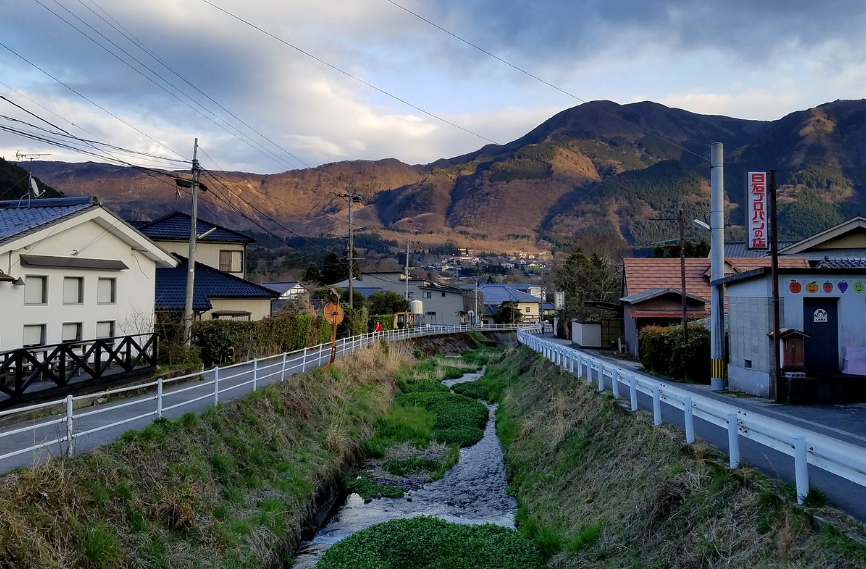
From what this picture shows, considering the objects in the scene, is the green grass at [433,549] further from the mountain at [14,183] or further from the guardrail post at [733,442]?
the mountain at [14,183]

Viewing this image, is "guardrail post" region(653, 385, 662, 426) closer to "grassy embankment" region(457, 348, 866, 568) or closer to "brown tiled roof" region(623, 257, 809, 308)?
"grassy embankment" region(457, 348, 866, 568)

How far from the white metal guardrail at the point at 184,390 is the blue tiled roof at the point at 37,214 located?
528cm

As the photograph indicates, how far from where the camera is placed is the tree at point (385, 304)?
60.6 metres

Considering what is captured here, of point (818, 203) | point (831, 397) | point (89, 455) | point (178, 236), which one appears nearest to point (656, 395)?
point (831, 397)

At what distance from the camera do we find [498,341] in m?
66.4

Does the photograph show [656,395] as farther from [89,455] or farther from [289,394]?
[289,394]

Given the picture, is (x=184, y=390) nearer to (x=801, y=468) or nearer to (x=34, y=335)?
(x=34, y=335)

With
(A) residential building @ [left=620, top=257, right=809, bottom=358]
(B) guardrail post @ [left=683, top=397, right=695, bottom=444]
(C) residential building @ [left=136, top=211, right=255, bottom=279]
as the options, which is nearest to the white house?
(C) residential building @ [left=136, top=211, right=255, bottom=279]

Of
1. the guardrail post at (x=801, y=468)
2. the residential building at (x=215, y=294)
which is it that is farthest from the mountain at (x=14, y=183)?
the guardrail post at (x=801, y=468)

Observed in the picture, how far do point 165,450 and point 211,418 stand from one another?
2.32 m

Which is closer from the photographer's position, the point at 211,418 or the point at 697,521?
the point at 697,521

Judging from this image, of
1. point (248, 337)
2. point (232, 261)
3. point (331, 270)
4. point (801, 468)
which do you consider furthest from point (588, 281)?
point (801, 468)

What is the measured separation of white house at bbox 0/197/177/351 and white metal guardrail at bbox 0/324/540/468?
11.0 ft

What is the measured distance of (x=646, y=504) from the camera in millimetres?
8055
